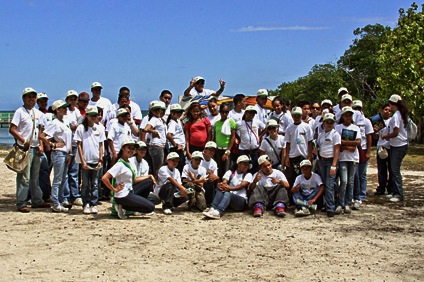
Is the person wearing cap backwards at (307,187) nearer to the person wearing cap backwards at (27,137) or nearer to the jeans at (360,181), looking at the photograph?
the jeans at (360,181)

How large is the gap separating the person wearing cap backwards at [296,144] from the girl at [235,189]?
2.42 ft

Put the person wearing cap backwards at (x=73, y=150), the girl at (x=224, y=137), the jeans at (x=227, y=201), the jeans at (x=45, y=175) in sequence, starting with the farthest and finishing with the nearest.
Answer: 1. the girl at (x=224, y=137)
2. the person wearing cap backwards at (x=73, y=150)
3. the jeans at (x=45, y=175)
4. the jeans at (x=227, y=201)

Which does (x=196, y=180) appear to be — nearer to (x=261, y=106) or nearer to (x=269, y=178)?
(x=269, y=178)

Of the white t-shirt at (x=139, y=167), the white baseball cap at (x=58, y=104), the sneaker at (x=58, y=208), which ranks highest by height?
the white baseball cap at (x=58, y=104)

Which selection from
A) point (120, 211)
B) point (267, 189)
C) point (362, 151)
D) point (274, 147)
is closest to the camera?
point (120, 211)

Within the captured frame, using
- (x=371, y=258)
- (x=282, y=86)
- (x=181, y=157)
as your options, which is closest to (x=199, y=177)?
(x=181, y=157)

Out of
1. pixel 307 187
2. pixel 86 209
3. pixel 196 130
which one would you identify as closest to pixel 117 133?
pixel 196 130

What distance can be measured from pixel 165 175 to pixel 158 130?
42.7 inches

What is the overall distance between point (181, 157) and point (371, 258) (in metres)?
4.67

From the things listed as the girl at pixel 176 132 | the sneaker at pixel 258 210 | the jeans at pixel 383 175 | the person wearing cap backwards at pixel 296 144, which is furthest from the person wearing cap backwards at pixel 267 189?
the jeans at pixel 383 175

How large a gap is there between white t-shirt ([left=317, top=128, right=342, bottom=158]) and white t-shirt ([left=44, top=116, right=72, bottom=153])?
163 inches

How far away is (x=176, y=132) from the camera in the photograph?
10.6 meters

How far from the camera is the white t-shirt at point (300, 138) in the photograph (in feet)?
32.4

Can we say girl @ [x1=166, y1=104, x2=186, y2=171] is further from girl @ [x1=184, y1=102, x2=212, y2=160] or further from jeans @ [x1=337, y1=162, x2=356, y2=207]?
jeans @ [x1=337, y1=162, x2=356, y2=207]
